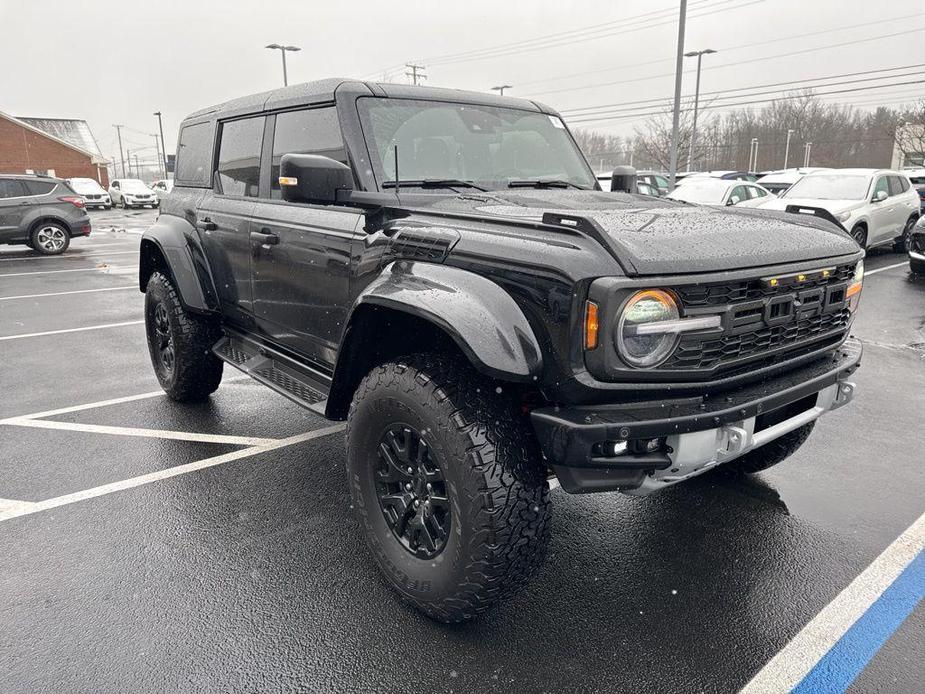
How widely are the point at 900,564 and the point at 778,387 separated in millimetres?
1212

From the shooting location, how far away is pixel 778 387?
8.25ft

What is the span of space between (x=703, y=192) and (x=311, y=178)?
40.7 feet

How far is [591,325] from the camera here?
7.05 ft

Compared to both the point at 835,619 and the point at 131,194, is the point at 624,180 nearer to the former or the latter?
the point at 835,619

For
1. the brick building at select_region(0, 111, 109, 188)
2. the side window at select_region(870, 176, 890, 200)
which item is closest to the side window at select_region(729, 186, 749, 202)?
the side window at select_region(870, 176, 890, 200)

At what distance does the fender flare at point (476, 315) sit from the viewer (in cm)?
218

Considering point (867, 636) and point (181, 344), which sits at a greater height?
point (181, 344)

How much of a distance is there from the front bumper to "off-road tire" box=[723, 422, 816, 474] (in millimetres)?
1196

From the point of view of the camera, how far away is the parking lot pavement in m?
2.38

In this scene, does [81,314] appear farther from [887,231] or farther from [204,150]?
[887,231]

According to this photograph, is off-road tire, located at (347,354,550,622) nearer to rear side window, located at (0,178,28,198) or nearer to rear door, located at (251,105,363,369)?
rear door, located at (251,105,363,369)

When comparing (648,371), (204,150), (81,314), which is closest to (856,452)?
(648,371)

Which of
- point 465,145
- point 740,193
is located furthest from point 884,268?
point 465,145

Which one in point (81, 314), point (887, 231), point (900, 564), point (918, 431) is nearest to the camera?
point (900, 564)
